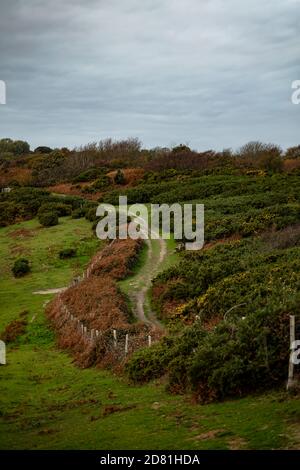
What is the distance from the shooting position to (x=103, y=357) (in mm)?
24547

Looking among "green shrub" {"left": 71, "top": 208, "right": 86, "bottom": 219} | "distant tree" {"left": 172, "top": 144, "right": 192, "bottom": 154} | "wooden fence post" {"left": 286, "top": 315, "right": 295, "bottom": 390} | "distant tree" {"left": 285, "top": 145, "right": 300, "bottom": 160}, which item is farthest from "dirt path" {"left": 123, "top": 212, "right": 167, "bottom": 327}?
"distant tree" {"left": 285, "top": 145, "right": 300, "bottom": 160}

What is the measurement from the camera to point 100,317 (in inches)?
1141

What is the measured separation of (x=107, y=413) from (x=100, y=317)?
497 inches

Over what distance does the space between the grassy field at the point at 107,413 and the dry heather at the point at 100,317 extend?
2.75ft

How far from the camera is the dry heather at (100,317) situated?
24.5 m

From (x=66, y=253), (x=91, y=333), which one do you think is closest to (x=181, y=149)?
(x=66, y=253)

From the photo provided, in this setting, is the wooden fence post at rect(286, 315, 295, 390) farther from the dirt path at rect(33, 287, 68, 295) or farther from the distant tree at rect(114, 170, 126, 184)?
the distant tree at rect(114, 170, 126, 184)

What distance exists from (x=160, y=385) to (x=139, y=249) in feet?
87.3

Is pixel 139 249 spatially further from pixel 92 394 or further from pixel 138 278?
pixel 92 394

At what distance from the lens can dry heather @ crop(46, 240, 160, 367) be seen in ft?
80.4

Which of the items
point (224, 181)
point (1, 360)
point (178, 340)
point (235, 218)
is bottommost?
point (1, 360)

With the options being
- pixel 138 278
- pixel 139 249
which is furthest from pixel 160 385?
pixel 139 249

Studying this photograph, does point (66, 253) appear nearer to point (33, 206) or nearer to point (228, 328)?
point (33, 206)
